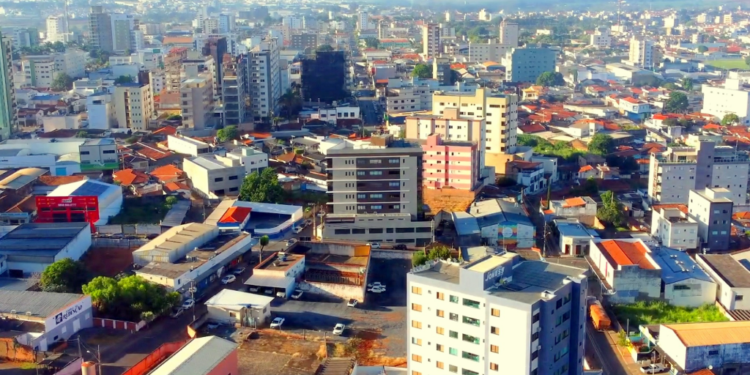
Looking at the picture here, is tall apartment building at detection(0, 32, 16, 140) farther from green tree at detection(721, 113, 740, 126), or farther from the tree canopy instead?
green tree at detection(721, 113, 740, 126)

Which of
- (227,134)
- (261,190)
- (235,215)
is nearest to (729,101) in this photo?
(227,134)

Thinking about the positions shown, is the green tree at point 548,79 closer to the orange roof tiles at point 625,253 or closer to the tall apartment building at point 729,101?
the tall apartment building at point 729,101

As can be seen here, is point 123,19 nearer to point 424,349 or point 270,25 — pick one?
point 270,25

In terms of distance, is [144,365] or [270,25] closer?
[144,365]

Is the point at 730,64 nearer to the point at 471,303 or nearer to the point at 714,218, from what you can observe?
the point at 714,218

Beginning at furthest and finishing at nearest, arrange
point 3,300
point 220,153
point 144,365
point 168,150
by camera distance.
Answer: point 168,150, point 220,153, point 3,300, point 144,365

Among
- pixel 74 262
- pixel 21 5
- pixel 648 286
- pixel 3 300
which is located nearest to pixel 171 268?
pixel 74 262
